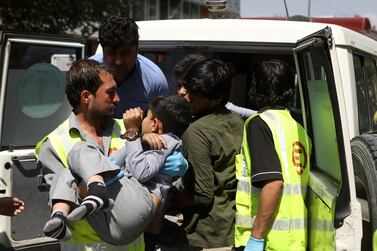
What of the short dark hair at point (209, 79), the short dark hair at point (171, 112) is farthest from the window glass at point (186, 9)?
the short dark hair at point (171, 112)

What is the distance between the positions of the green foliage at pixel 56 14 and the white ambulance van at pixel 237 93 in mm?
8674

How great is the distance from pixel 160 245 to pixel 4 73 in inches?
62.0

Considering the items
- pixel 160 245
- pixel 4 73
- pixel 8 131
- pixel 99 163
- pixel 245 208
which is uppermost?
pixel 4 73

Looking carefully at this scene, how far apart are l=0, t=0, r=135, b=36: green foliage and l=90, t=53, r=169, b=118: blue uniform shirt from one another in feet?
31.7

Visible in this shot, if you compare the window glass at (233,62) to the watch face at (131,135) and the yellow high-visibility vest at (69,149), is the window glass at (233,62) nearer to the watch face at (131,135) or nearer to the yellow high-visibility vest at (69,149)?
the watch face at (131,135)

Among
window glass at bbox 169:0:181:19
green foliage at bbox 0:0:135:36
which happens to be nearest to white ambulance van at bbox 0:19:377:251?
green foliage at bbox 0:0:135:36

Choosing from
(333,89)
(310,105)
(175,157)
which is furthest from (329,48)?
(175,157)

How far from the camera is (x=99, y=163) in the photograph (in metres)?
2.27

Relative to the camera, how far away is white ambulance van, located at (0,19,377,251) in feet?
8.12

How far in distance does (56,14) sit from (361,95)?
10469 mm

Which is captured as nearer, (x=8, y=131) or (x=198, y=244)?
(x=198, y=244)

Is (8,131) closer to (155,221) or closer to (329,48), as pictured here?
(155,221)

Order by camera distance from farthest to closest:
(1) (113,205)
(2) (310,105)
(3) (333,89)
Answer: (2) (310,105) → (1) (113,205) → (3) (333,89)

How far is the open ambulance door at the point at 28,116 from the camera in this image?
3678mm
